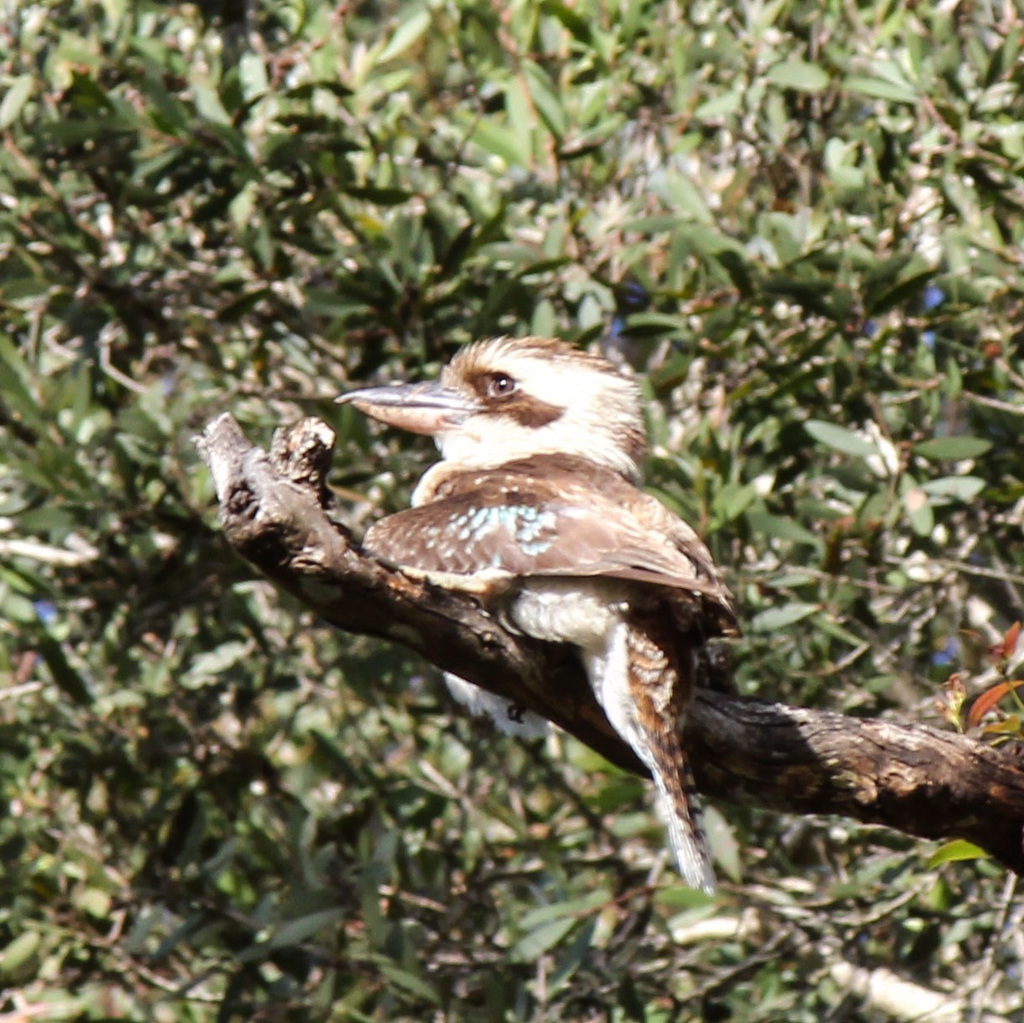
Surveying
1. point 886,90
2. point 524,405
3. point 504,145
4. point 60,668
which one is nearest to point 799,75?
point 886,90

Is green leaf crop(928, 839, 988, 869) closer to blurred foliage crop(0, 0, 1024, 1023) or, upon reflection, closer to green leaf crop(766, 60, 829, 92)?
blurred foliage crop(0, 0, 1024, 1023)

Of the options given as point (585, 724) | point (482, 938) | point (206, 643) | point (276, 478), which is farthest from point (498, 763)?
point (276, 478)

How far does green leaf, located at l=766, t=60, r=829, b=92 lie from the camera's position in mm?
4004

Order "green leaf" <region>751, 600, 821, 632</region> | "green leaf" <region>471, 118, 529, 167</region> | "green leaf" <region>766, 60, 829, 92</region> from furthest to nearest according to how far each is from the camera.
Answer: "green leaf" <region>471, 118, 529, 167</region>, "green leaf" <region>766, 60, 829, 92</region>, "green leaf" <region>751, 600, 821, 632</region>

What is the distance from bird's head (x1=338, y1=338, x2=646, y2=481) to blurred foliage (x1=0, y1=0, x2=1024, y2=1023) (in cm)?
17

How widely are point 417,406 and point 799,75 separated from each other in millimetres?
1106

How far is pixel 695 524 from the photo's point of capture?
385 cm

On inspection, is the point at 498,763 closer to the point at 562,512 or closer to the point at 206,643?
the point at 206,643

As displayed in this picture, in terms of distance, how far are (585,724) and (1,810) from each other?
182 centimetres

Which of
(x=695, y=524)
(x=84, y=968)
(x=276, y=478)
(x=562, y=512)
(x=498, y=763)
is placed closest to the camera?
(x=276, y=478)

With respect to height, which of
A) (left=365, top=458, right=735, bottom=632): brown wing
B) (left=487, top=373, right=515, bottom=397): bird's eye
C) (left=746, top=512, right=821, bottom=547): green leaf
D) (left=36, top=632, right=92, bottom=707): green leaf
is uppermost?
(left=365, top=458, right=735, bottom=632): brown wing

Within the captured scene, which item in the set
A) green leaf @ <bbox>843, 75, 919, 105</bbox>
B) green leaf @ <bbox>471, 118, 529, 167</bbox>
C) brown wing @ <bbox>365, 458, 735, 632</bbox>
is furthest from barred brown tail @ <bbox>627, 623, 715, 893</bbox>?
green leaf @ <bbox>471, 118, 529, 167</bbox>

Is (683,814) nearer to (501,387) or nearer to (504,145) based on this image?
(501,387)

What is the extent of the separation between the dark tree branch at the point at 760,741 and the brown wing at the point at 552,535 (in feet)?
0.36
